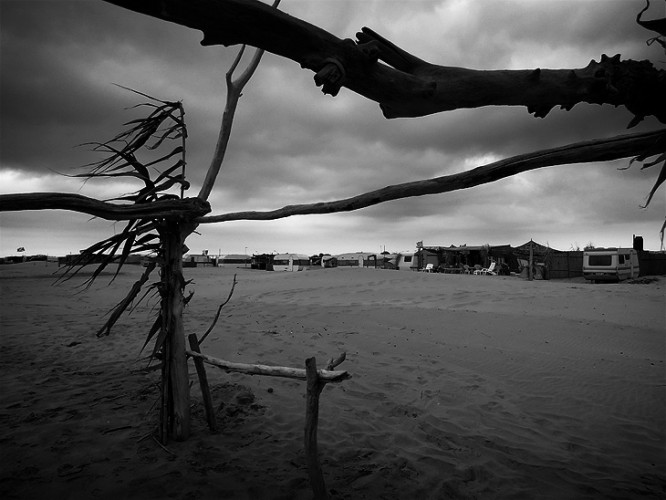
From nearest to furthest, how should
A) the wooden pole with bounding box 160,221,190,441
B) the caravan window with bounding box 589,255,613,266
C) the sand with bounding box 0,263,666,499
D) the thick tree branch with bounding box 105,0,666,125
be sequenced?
the thick tree branch with bounding box 105,0,666,125 → the sand with bounding box 0,263,666,499 → the wooden pole with bounding box 160,221,190,441 → the caravan window with bounding box 589,255,613,266

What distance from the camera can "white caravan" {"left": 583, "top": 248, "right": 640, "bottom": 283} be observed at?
2138 cm

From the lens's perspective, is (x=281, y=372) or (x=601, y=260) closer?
(x=281, y=372)

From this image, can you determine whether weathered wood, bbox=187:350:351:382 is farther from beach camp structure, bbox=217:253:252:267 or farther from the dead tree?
beach camp structure, bbox=217:253:252:267

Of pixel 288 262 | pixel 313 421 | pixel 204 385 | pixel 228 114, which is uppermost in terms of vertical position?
pixel 228 114

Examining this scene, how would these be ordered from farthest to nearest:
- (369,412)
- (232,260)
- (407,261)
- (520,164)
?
(232,260) → (407,261) → (369,412) → (520,164)

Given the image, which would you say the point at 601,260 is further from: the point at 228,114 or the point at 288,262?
the point at 288,262

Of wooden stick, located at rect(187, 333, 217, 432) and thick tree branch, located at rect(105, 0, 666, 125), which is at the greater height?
thick tree branch, located at rect(105, 0, 666, 125)

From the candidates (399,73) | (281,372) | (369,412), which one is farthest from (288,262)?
(399,73)

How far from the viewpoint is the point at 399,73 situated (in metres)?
2.09

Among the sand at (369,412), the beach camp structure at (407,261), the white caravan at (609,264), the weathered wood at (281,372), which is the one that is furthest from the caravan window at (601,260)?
the weathered wood at (281,372)

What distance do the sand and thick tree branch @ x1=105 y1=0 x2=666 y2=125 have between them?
3008mm

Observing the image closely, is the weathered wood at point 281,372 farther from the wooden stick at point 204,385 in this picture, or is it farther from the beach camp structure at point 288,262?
the beach camp structure at point 288,262

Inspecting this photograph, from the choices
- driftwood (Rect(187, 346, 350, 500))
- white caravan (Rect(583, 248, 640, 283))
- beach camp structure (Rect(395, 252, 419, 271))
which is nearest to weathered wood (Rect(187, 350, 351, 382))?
driftwood (Rect(187, 346, 350, 500))

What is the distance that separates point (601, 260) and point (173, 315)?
25.0m
